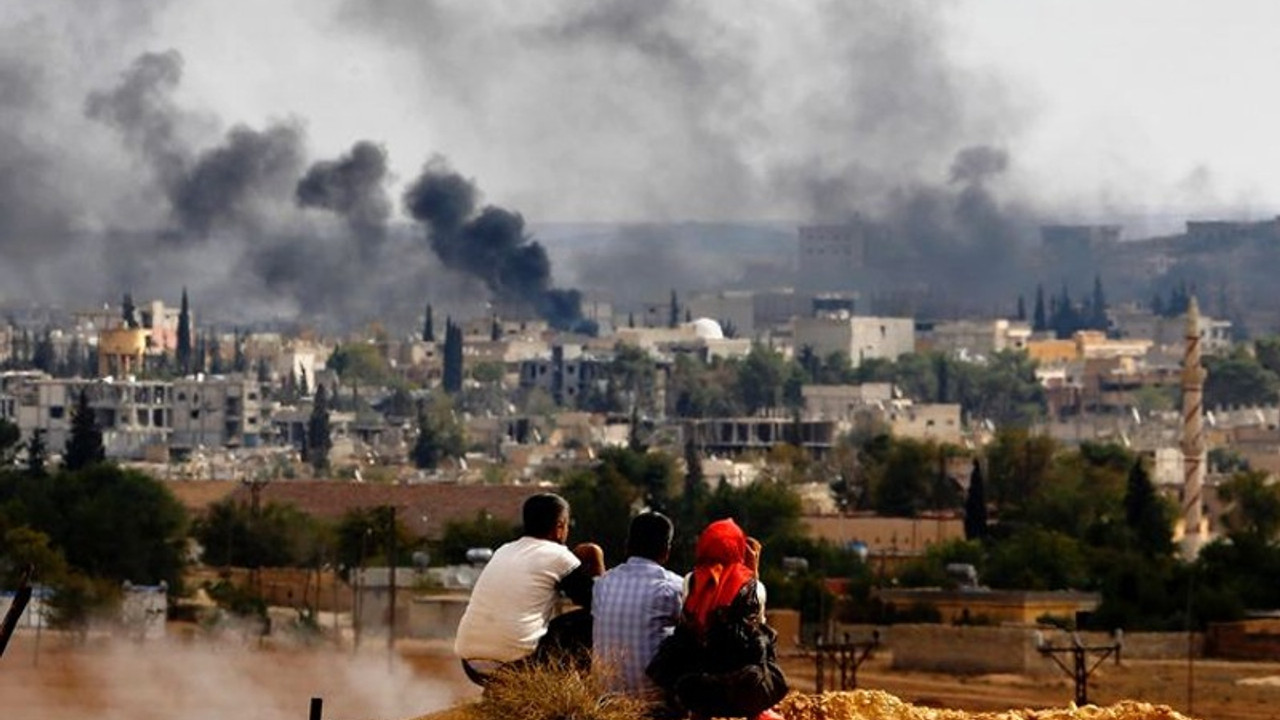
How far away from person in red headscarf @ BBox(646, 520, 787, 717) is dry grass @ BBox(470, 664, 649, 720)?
0.15 m

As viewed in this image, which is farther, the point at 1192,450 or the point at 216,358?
the point at 216,358

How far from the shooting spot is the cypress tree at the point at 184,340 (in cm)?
13850

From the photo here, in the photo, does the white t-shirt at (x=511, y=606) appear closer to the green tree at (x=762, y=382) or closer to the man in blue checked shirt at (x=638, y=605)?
the man in blue checked shirt at (x=638, y=605)

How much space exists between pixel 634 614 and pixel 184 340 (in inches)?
5047

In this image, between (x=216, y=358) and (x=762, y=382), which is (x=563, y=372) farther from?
(x=762, y=382)

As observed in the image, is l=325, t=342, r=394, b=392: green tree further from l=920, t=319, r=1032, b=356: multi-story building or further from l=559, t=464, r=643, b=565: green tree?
l=559, t=464, r=643, b=565: green tree

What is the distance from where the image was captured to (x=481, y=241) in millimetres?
155250

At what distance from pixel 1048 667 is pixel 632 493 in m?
25.8

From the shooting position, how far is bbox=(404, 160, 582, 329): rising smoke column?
498 ft

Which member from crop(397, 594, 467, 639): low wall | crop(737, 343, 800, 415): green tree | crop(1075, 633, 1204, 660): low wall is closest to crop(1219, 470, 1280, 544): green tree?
crop(1075, 633, 1204, 660): low wall

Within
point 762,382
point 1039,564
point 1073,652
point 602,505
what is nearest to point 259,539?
point 602,505

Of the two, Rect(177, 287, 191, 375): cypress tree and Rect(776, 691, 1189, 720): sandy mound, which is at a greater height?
Rect(177, 287, 191, 375): cypress tree

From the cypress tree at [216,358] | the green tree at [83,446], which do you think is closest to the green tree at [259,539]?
the green tree at [83,446]

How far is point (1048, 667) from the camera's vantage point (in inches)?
1751
